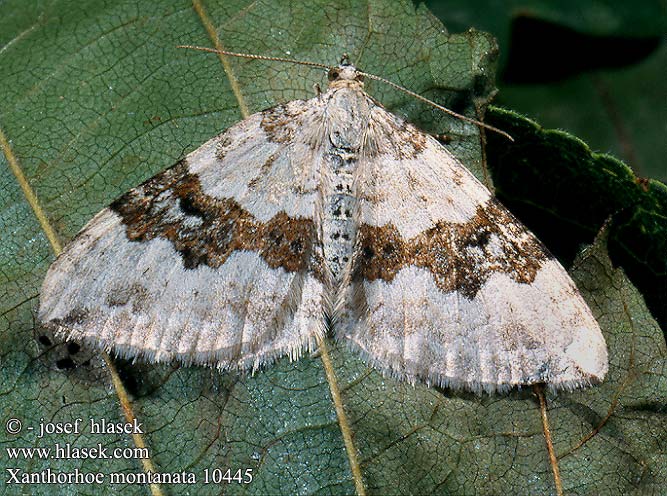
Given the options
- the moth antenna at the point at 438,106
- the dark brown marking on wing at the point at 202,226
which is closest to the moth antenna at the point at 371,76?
the moth antenna at the point at 438,106

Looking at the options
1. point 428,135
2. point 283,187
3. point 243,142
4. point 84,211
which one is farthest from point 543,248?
point 84,211

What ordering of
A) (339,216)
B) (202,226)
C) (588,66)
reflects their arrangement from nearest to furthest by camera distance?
(202,226)
(339,216)
(588,66)

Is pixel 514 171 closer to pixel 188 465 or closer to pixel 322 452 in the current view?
pixel 322 452

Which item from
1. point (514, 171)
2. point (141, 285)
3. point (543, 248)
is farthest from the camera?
point (514, 171)

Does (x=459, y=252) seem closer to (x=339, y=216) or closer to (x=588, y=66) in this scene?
(x=339, y=216)

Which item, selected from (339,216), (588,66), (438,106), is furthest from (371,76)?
(588,66)

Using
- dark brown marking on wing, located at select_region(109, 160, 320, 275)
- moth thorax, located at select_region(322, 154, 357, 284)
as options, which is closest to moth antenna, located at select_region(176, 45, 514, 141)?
moth thorax, located at select_region(322, 154, 357, 284)

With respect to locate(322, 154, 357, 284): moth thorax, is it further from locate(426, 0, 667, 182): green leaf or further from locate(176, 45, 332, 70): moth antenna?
locate(426, 0, 667, 182): green leaf
